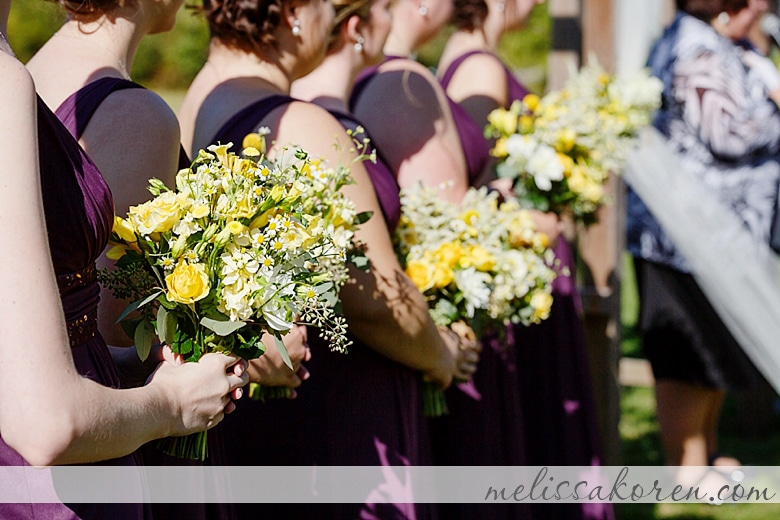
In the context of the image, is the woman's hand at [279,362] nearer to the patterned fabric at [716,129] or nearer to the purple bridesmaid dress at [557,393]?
the purple bridesmaid dress at [557,393]

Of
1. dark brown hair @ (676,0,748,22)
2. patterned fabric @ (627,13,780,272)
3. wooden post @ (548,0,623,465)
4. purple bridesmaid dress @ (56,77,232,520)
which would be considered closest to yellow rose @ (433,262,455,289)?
purple bridesmaid dress @ (56,77,232,520)

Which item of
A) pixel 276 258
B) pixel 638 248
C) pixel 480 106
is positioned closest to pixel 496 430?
pixel 480 106

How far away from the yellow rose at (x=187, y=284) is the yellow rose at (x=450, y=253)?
115 cm

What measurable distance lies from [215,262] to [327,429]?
0.95 metres

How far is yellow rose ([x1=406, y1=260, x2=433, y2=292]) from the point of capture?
8.29ft

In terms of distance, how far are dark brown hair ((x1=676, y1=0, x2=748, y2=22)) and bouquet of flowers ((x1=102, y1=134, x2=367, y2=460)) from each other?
3.93m

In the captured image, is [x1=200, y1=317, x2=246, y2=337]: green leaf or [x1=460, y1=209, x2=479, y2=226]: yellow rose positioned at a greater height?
[x1=200, y1=317, x2=246, y2=337]: green leaf

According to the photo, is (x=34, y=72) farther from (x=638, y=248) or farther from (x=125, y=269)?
(x=638, y=248)

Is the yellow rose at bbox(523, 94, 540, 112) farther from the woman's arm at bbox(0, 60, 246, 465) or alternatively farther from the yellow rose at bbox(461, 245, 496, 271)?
the woman's arm at bbox(0, 60, 246, 465)

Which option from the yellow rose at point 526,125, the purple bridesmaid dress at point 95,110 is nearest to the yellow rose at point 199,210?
the purple bridesmaid dress at point 95,110

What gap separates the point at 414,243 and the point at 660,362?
2.62m

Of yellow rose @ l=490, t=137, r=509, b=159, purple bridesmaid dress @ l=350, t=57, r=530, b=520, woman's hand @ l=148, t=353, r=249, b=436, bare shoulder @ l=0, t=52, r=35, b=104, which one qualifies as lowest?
purple bridesmaid dress @ l=350, t=57, r=530, b=520

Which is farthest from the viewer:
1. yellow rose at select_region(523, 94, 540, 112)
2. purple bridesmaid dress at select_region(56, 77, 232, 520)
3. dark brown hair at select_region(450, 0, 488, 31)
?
dark brown hair at select_region(450, 0, 488, 31)

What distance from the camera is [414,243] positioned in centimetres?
261
